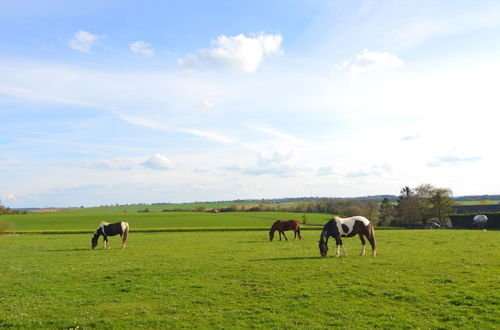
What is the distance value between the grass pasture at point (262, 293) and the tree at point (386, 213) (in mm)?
65736

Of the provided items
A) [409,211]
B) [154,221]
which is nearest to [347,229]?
[409,211]

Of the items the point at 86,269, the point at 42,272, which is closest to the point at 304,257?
the point at 86,269

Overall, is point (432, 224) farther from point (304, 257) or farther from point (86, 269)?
point (86, 269)

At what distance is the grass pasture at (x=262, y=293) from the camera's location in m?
9.90

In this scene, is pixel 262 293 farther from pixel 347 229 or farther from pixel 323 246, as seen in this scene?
pixel 347 229

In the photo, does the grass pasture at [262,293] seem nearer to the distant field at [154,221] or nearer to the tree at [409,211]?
the distant field at [154,221]

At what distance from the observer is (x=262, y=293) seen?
12.5 meters

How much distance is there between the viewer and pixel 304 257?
20547 mm

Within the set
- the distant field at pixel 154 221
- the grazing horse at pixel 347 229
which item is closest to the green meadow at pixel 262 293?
the grazing horse at pixel 347 229

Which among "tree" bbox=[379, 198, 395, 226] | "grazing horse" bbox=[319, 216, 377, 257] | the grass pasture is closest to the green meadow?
the grass pasture

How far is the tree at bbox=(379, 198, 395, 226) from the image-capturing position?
8270 cm

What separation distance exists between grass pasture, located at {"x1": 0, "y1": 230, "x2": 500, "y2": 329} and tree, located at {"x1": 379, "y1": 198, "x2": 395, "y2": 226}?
65736 millimetres

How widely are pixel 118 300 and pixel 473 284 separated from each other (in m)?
12.1

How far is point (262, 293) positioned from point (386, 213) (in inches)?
3081
